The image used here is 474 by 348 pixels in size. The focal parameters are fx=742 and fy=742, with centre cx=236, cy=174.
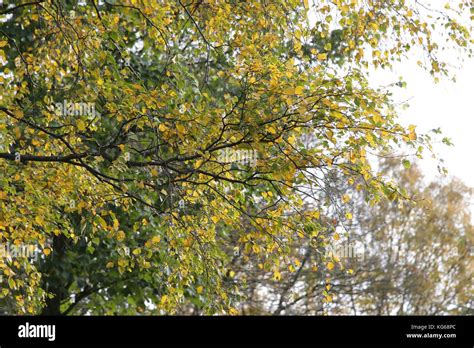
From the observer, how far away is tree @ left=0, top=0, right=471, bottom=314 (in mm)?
6441

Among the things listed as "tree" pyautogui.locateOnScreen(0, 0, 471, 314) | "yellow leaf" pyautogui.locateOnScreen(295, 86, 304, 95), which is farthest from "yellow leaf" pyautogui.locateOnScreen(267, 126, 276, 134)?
"yellow leaf" pyautogui.locateOnScreen(295, 86, 304, 95)

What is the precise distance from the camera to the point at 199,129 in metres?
6.62

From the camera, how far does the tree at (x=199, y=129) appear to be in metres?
6.44

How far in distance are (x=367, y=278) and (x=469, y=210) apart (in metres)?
8.51

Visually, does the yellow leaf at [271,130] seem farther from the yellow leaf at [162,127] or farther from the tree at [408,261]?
the tree at [408,261]

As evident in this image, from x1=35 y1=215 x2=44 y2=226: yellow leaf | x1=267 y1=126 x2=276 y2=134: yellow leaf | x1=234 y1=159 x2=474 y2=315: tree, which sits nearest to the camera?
x1=267 y1=126 x2=276 y2=134: yellow leaf

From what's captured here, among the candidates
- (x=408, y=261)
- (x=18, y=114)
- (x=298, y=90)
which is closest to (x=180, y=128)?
(x=298, y=90)

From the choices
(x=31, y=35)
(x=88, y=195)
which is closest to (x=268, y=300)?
(x=31, y=35)

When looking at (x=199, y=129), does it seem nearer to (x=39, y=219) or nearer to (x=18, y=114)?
(x=18, y=114)

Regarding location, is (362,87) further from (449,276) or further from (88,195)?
(449,276)

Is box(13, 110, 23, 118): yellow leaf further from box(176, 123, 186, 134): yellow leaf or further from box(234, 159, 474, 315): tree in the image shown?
box(234, 159, 474, 315): tree

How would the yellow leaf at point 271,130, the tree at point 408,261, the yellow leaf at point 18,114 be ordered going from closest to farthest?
the yellow leaf at point 271,130, the yellow leaf at point 18,114, the tree at point 408,261

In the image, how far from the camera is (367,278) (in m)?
22.9

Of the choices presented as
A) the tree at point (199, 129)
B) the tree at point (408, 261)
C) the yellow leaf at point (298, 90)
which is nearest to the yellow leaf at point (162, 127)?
the tree at point (199, 129)
